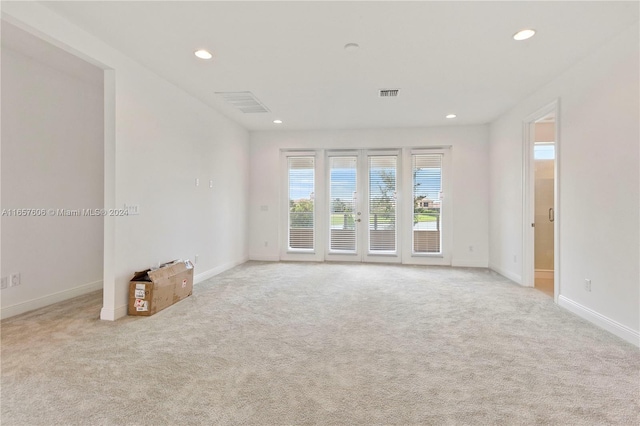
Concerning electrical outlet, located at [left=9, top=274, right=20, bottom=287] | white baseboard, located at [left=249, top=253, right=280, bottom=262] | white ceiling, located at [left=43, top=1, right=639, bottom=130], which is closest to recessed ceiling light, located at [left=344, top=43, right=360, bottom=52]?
white ceiling, located at [left=43, top=1, right=639, bottom=130]

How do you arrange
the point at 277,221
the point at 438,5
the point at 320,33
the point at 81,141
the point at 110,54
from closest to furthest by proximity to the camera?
the point at 438,5 → the point at 320,33 → the point at 110,54 → the point at 81,141 → the point at 277,221

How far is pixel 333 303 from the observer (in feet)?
12.0

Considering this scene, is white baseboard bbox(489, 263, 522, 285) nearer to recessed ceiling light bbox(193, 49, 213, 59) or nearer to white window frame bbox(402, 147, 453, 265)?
white window frame bbox(402, 147, 453, 265)

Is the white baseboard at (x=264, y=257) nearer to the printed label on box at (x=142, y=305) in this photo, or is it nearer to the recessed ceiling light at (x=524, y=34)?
the printed label on box at (x=142, y=305)

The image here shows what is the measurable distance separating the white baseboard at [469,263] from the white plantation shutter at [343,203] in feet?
6.39

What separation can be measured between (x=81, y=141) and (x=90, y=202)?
0.79 metres

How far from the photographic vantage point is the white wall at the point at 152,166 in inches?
117

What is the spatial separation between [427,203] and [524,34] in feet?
12.1

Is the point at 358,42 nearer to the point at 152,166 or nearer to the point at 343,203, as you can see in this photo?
the point at 152,166

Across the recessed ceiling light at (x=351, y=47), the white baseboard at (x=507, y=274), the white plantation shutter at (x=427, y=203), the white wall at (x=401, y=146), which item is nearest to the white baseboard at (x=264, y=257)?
the white wall at (x=401, y=146)

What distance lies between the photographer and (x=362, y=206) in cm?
634

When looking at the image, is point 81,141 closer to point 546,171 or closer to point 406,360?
point 406,360

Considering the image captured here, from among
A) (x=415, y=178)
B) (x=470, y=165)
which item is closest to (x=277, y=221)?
(x=415, y=178)

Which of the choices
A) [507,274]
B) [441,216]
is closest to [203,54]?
[441,216]
